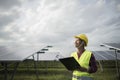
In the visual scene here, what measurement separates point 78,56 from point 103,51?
13.8m

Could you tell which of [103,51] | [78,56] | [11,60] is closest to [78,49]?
[78,56]

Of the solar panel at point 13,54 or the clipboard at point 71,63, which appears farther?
the solar panel at point 13,54

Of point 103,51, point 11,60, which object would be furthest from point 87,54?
point 103,51

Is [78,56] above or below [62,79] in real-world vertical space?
above

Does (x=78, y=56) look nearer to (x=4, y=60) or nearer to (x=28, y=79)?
(x=4, y=60)

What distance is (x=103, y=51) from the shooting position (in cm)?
2019

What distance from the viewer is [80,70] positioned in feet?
20.5

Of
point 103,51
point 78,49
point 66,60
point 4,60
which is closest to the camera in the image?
point 66,60

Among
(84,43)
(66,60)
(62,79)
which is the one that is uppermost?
(84,43)

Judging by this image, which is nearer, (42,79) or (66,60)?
(66,60)

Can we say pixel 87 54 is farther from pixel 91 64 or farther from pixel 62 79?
pixel 62 79

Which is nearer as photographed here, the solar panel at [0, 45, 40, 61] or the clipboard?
the clipboard

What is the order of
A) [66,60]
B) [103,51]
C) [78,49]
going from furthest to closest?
[103,51], [78,49], [66,60]

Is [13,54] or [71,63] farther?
[13,54]
